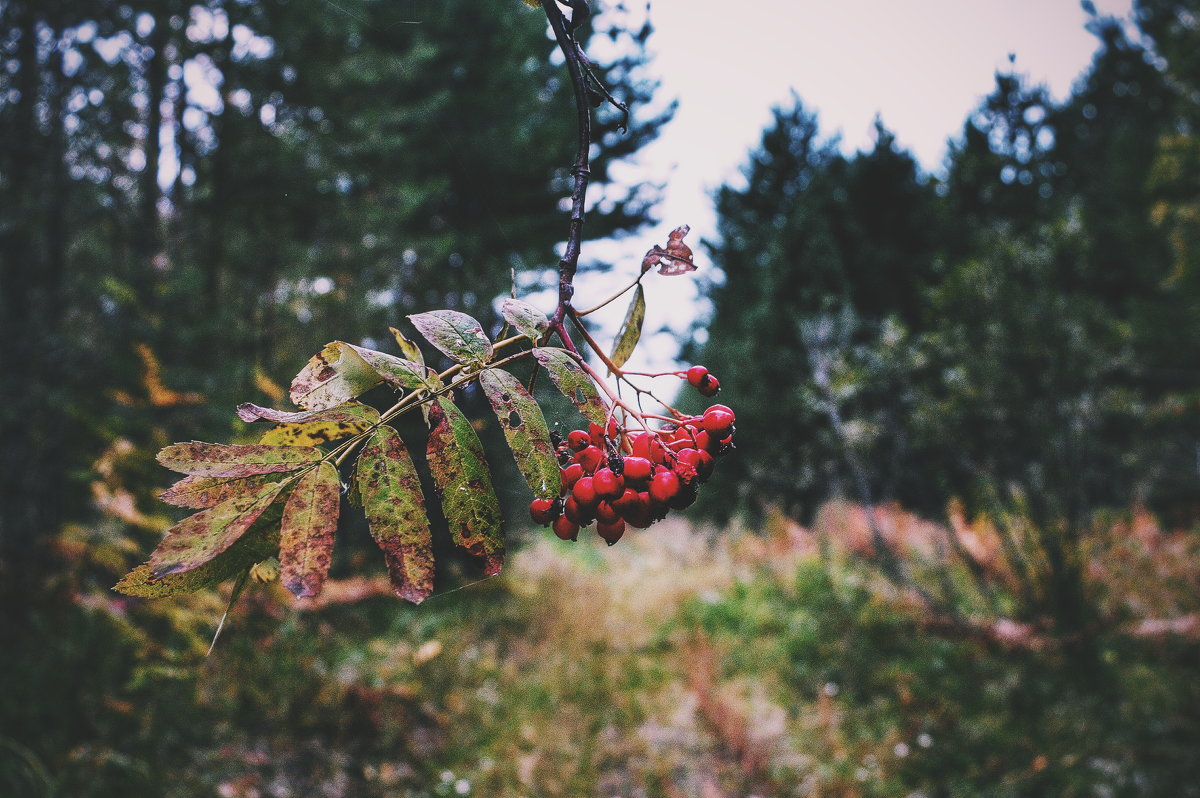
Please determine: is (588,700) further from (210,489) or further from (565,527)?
(210,489)

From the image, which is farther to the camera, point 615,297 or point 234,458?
point 615,297

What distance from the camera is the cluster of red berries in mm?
626

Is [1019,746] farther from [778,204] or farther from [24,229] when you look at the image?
[24,229]

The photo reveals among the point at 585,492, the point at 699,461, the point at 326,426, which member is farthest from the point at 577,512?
the point at 326,426

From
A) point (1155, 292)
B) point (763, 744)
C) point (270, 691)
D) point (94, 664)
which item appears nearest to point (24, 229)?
point (94, 664)

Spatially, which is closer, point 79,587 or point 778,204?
point 79,587

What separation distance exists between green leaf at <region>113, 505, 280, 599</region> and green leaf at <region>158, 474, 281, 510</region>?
25 millimetres

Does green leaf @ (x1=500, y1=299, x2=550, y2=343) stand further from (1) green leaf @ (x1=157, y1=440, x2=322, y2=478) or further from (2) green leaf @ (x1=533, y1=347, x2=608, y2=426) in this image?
(1) green leaf @ (x1=157, y1=440, x2=322, y2=478)

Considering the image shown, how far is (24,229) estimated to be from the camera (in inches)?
158

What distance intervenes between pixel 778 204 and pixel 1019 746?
651 centimetres

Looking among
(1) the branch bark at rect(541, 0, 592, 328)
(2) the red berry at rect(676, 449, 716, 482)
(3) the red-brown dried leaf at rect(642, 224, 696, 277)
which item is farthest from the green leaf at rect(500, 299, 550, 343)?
(2) the red berry at rect(676, 449, 716, 482)

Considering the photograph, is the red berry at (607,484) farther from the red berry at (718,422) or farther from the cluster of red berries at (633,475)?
the red berry at (718,422)

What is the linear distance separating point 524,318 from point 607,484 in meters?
0.19

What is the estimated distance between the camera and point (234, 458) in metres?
0.48
